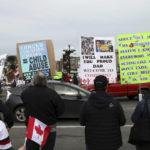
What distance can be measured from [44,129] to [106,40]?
10.3 m

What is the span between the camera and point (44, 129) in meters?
3.66

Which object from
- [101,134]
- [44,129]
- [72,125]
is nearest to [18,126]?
[72,125]

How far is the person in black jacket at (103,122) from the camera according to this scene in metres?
3.27

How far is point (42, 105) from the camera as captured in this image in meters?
3.67

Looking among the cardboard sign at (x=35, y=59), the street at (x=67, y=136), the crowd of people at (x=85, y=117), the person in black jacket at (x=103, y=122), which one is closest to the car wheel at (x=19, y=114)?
the street at (x=67, y=136)

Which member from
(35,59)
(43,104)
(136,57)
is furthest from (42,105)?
(136,57)

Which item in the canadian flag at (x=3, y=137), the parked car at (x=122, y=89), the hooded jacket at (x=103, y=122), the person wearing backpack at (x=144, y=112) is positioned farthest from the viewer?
the parked car at (x=122, y=89)

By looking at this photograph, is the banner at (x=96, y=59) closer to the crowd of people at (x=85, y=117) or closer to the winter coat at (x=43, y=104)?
the crowd of people at (x=85, y=117)

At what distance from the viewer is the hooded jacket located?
3.27m

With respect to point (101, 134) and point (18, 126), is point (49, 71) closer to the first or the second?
point (18, 126)

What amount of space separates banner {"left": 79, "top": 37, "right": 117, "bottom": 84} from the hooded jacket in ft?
31.9

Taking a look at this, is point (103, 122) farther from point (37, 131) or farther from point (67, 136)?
point (67, 136)

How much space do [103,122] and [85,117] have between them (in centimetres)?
24

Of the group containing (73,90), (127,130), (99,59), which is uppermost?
(99,59)
